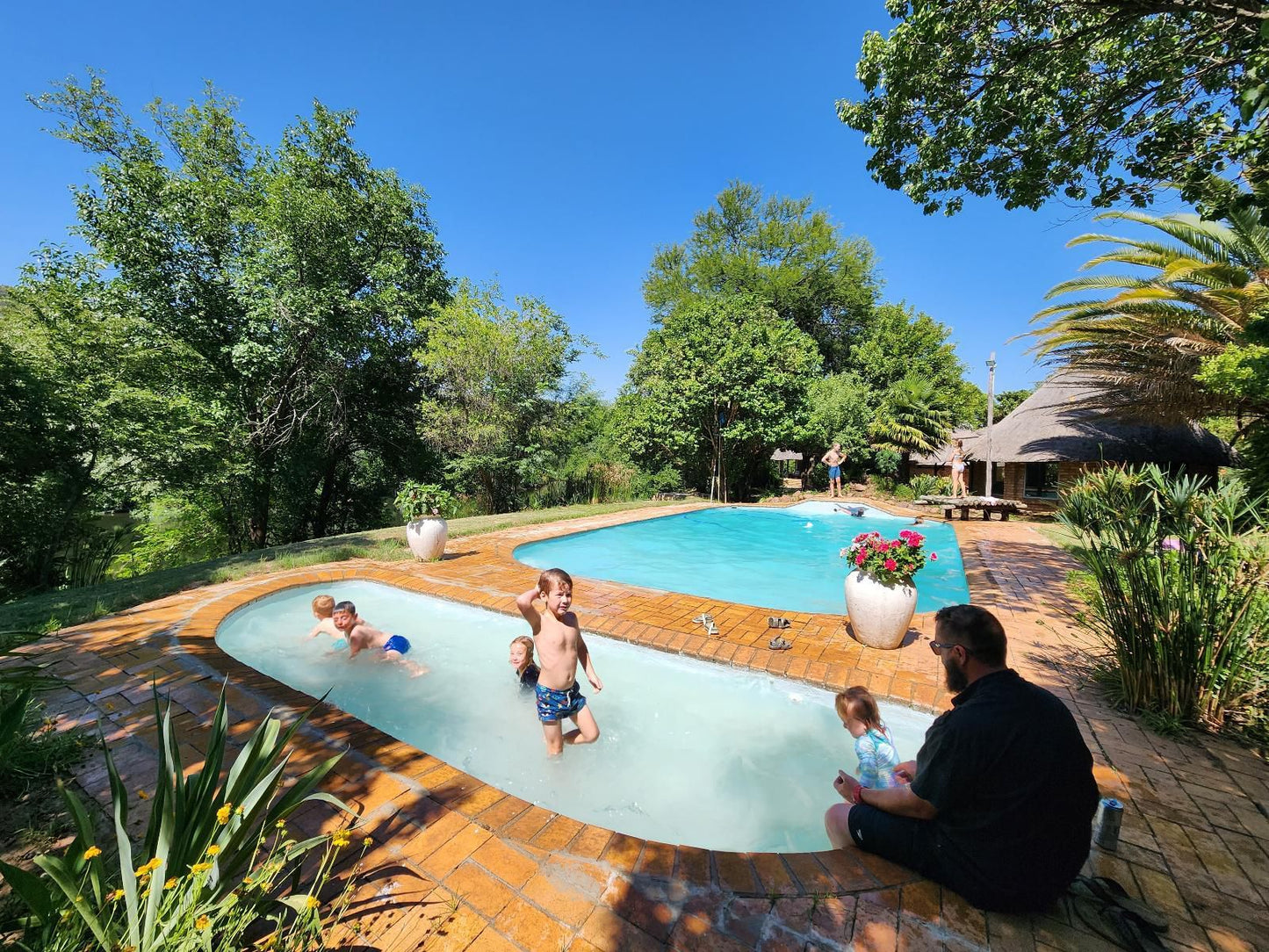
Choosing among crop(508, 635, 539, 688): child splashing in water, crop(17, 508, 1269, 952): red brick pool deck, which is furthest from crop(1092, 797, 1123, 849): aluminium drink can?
crop(508, 635, 539, 688): child splashing in water

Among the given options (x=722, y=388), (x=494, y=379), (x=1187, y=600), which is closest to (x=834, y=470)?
(x=722, y=388)

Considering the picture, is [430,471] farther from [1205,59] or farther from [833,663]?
[1205,59]

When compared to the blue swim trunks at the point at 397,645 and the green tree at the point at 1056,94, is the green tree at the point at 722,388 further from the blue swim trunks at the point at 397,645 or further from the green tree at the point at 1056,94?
the blue swim trunks at the point at 397,645

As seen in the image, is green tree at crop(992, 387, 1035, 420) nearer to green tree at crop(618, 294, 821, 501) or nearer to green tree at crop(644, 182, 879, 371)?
green tree at crop(644, 182, 879, 371)

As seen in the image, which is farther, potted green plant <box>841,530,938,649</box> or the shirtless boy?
the shirtless boy

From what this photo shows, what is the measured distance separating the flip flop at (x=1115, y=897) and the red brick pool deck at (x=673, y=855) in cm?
11

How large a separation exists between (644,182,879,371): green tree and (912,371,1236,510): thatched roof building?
12.2m

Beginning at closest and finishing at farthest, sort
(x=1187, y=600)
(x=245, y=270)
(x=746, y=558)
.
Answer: (x=1187, y=600) < (x=746, y=558) < (x=245, y=270)

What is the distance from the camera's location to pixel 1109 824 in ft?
6.49

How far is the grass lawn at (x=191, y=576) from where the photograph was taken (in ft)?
15.7

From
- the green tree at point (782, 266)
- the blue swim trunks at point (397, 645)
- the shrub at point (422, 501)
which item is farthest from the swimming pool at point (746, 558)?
the green tree at point (782, 266)

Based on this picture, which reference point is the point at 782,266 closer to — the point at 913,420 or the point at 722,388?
the point at 913,420

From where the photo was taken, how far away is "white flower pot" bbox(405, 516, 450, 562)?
Answer: 728cm

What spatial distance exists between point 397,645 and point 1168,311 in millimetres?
15045
